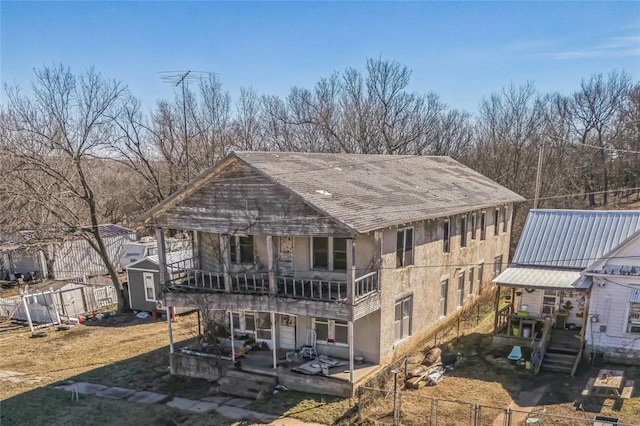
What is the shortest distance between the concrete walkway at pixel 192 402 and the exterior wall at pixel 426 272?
5052 millimetres

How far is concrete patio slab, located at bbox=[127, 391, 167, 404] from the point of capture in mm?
16438

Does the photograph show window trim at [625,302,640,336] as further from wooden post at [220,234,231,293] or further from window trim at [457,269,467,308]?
wooden post at [220,234,231,293]

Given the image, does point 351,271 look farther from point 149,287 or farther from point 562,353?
point 149,287

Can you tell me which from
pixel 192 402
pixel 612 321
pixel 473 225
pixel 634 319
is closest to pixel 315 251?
pixel 192 402

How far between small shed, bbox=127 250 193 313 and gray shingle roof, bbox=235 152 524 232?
37.9 ft

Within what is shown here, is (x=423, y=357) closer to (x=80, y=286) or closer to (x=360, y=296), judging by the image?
(x=360, y=296)

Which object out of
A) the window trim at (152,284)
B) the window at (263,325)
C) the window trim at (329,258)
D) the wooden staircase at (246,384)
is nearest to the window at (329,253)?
the window trim at (329,258)

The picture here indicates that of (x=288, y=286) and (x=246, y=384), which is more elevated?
(x=288, y=286)

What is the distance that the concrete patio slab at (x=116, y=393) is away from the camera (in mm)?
16906

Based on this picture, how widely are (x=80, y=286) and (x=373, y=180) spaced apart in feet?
67.6

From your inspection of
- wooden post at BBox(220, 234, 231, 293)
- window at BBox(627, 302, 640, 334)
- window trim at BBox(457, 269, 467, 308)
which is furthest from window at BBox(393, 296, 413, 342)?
window at BBox(627, 302, 640, 334)

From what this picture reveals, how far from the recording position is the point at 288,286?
58.4 feet

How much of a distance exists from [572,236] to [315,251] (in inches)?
494

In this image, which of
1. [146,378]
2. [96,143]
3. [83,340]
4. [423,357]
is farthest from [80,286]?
[423,357]
